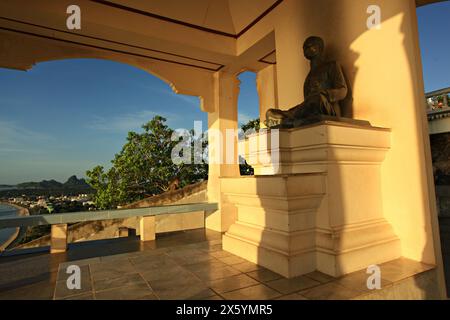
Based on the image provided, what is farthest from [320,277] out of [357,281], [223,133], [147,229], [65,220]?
[223,133]


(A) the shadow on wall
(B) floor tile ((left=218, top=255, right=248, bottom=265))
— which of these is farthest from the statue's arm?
(B) floor tile ((left=218, top=255, right=248, bottom=265))

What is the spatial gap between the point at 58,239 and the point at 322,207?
3688 mm

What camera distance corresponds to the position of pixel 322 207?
2.36 m

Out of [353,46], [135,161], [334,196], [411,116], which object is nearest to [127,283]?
[334,196]

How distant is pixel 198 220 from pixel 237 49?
5152 mm

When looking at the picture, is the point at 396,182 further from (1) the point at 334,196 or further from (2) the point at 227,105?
(2) the point at 227,105

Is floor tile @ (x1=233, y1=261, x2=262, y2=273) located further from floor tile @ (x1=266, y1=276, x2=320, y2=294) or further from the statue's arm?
the statue's arm

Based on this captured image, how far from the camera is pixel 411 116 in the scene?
2.52m

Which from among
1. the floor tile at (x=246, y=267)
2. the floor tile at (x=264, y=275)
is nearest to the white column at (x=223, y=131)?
the floor tile at (x=246, y=267)

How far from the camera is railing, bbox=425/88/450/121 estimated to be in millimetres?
8469

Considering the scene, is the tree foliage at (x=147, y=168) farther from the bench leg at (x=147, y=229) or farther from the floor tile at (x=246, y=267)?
the floor tile at (x=246, y=267)

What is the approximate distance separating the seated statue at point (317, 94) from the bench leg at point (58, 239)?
3405 millimetres

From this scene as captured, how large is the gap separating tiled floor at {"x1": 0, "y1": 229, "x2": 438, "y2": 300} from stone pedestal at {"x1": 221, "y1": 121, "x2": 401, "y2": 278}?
136 mm

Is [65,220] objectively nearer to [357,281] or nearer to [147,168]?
[357,281]
